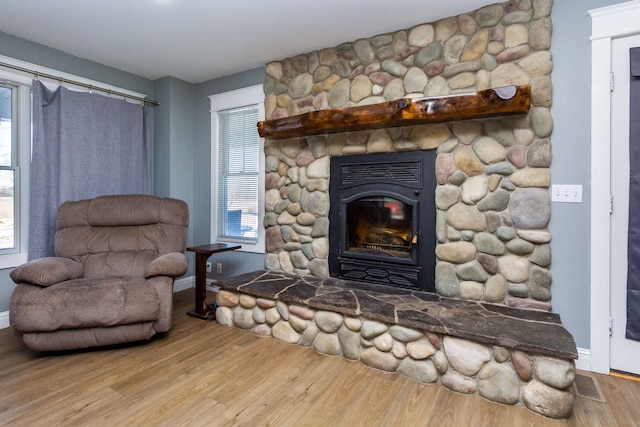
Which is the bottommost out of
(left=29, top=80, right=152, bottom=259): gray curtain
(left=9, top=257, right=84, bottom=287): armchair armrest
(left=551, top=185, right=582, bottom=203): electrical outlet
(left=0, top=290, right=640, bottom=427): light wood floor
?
(left=0, top=290, right=640, bottom=427): light wood floor

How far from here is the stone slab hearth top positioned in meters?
1.82

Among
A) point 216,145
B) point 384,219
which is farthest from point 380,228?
point 216,145

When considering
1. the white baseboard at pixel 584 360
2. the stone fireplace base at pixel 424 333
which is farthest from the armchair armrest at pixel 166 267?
the white baseboard at pixel 584 360

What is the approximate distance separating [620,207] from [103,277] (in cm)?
377

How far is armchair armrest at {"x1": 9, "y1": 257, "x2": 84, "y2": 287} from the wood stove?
2106 mm

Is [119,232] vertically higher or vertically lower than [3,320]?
higher

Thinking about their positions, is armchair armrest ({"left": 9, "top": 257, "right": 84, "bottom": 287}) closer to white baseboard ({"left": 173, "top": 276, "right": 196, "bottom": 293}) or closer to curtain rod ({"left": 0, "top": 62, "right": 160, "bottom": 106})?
white baseboard ({"left": 173, "top": 276, "right": 196, "bottom": 293})

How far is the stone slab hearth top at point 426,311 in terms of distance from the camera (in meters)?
1.82

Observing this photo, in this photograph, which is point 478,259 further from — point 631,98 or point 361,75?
point 361,75

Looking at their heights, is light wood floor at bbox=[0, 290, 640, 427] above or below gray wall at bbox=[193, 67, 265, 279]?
below

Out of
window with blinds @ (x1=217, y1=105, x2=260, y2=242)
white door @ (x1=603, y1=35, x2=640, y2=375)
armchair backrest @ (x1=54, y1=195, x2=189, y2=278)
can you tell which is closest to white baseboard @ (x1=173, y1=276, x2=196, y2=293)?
window with blinds @ (x1=217, y1=105, x2=260, y2=242)

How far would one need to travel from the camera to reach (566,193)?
2205mm

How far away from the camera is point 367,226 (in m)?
3.03

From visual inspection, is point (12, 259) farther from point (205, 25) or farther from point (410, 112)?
point (410, 112)
